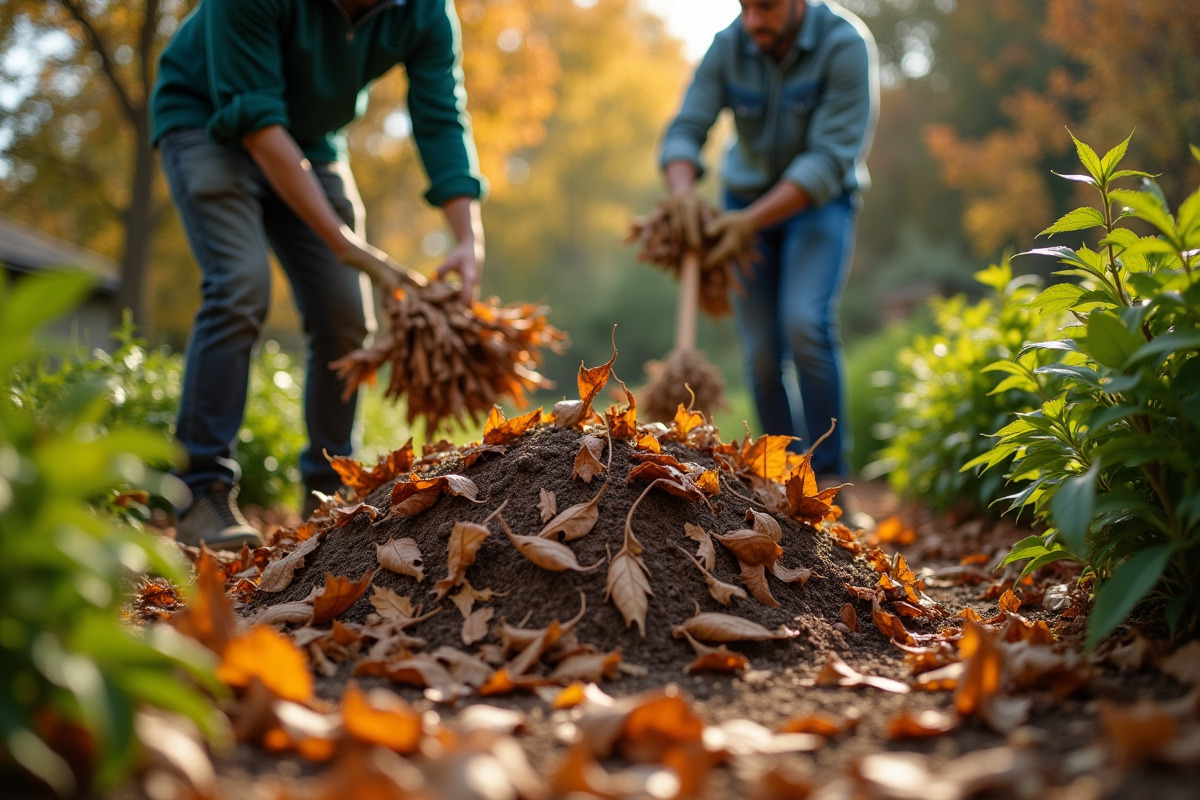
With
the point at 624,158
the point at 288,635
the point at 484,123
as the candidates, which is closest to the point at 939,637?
the point at 288,635

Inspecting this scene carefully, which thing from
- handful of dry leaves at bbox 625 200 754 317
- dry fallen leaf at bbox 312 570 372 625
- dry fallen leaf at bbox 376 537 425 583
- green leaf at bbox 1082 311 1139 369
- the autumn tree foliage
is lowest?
dry fallen leaf at bbox 312 570 372 625

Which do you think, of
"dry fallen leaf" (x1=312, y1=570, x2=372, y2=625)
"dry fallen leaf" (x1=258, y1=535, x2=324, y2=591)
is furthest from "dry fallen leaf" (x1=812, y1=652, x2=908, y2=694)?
"dry fallen leaf" (x1=258, y1=535, x2=324, y2=591)

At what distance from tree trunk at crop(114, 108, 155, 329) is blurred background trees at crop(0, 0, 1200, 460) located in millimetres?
18

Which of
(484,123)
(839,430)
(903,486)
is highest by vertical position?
(484,123)

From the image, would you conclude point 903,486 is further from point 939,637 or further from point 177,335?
point 177,335

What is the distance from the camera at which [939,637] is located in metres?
1.75

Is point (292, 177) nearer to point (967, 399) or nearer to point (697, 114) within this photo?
point (697, 114)

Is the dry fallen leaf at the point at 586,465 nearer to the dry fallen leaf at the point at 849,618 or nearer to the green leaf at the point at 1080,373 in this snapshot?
the dry fallen leaf at the point at 849,618

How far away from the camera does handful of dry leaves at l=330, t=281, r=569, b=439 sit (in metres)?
2.86

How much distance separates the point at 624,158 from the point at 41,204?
17.2 m

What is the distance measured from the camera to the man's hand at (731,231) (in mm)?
3555

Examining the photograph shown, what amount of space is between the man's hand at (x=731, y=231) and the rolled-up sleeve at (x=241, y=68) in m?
1.77

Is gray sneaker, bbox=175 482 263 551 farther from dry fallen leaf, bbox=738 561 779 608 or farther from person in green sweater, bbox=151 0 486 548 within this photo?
dry fallen leaf, bbox=738 561 779 608

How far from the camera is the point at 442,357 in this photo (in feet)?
9.43
